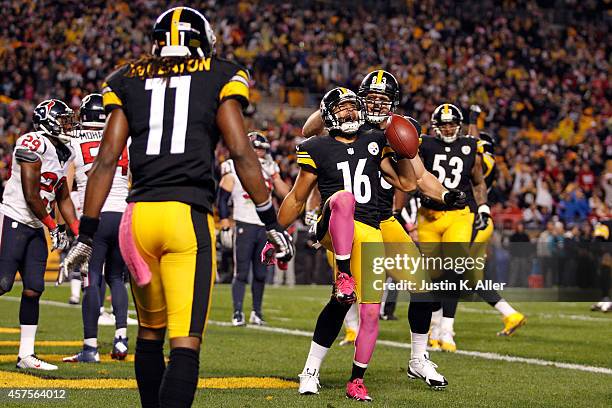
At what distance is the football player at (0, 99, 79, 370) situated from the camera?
761 centimetres

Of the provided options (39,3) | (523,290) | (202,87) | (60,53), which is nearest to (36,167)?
(202,87)

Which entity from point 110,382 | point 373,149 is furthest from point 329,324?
point 110,382

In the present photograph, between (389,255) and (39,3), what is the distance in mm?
19303

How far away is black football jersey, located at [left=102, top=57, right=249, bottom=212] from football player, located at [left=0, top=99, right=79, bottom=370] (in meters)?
3.31

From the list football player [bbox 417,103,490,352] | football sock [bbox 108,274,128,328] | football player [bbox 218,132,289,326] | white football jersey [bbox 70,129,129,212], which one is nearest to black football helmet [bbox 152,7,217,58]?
white football jersey [bbox 70,129,129,212]

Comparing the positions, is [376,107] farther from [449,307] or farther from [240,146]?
[240,146]

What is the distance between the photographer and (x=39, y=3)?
24.6 m

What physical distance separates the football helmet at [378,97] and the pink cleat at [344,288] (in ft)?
5.21

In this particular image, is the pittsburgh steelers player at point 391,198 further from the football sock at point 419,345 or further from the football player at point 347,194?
the football player at point 347,194

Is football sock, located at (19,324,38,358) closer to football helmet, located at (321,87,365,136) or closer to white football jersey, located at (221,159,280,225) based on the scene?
football helmet, located at (321,87,365,136)

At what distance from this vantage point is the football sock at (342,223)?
6.38 m

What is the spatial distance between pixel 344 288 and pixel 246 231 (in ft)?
20.1

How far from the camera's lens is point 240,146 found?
4.35m

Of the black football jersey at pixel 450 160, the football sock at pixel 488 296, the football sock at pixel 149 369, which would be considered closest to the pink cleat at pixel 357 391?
the football sock at pixel 149 369
